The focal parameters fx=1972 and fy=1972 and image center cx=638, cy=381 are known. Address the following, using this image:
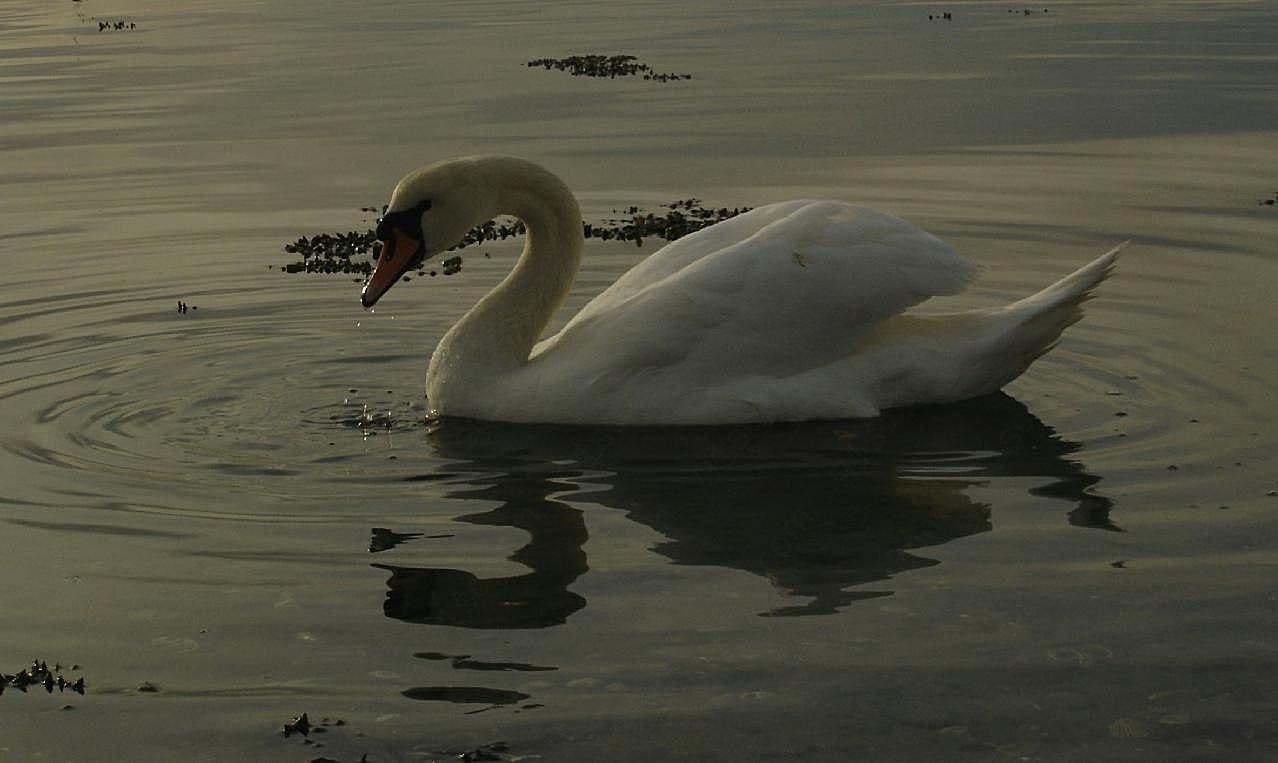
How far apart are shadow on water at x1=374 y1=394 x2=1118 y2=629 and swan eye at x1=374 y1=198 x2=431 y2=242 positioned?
1.02 meters

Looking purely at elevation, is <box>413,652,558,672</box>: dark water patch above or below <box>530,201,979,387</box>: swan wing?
below

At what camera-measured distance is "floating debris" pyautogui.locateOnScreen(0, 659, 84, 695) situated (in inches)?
252

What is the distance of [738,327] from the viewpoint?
9.61 metres

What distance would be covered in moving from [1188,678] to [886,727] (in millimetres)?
1046

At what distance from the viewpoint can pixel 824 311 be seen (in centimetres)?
969

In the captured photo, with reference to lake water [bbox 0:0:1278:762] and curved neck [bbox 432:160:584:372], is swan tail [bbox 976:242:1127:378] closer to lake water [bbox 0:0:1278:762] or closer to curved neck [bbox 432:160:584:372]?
lake water [bbox 0:0:1278:762]

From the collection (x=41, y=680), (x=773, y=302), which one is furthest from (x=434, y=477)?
(x=41, y=680)

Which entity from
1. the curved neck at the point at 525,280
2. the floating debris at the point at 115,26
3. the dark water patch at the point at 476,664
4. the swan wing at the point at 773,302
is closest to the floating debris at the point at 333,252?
the curved neck at the point at 525,280

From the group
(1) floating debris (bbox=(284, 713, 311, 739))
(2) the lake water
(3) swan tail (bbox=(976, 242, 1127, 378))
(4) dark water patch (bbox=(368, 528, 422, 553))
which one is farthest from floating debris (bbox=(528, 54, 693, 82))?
(1) floating debris (bbox=(284, 713, 311, 739))

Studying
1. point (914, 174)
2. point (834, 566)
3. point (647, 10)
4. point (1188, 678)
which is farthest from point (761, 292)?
point (647, 10)

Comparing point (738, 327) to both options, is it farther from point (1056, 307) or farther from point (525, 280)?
point (1056, 307)

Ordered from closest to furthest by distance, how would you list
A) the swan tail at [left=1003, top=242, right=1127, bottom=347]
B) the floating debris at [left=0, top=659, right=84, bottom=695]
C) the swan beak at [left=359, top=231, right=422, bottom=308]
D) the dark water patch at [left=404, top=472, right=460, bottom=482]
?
1. the floating debris at [left=0, top=659, right=84, bottom=695]
2. the dark water patch at [left=404, top=472, right=460, bottom=482]
3. the swan tail at [left=1003, top=242, right=1127, bottom=347]
4. the swan beak at [left=359, top=231, right=422, bottom=308]

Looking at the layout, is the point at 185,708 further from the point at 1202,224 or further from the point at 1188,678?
the point at 1202,224

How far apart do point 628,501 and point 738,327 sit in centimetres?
142
